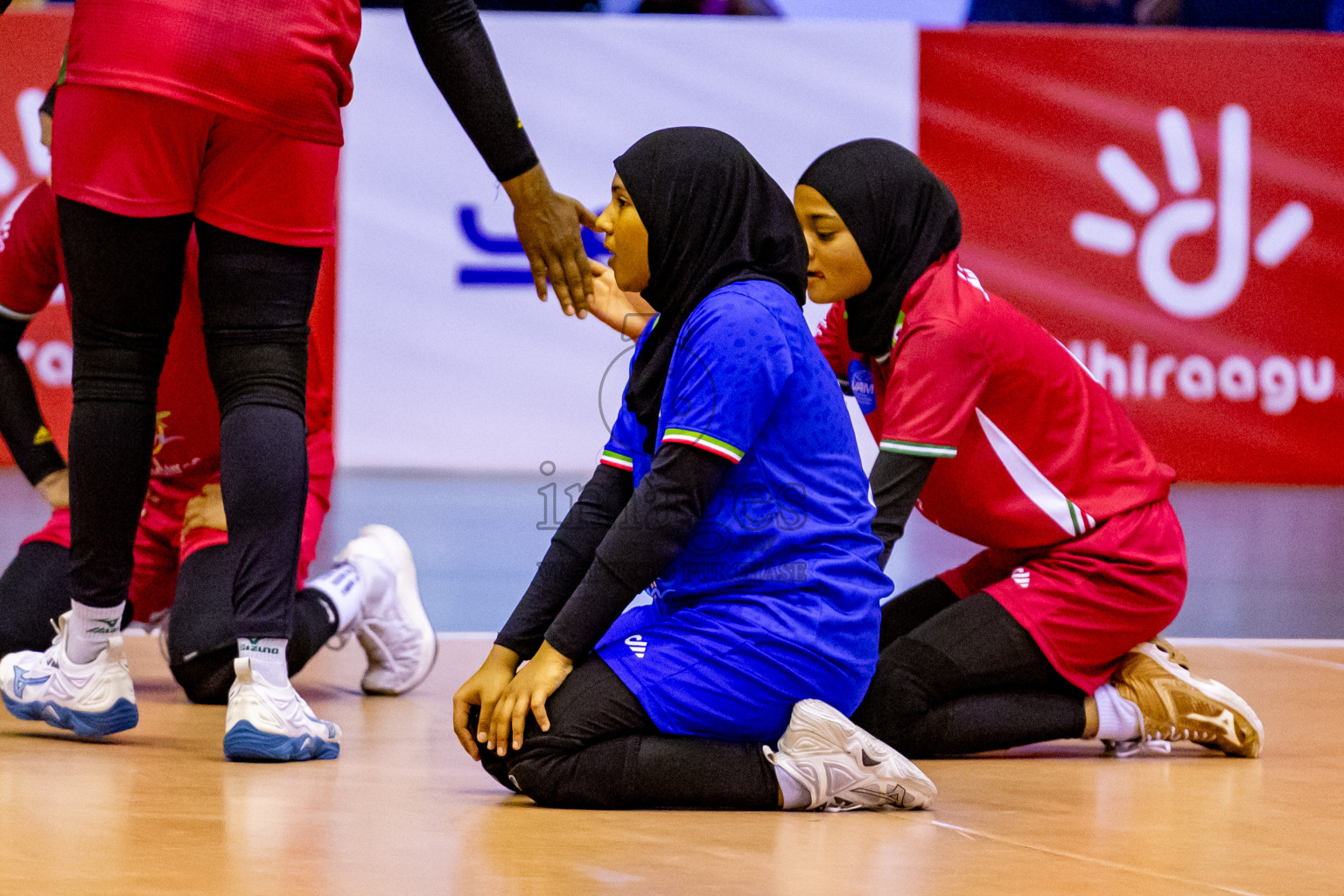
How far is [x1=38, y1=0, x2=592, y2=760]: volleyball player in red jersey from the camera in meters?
1.86

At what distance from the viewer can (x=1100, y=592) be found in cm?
223

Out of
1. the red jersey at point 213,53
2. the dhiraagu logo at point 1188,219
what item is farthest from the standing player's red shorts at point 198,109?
the dhiraagu logo at point 1188,219

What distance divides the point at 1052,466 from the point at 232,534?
115cm

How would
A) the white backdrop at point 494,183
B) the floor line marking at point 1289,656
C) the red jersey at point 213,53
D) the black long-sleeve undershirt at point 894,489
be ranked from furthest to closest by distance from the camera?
the white backdrop at point 494,183 → the floor line marking at point 1289,656 → the black long-sleeve undershirt at point 894,489 → the red jersey at point 213,53

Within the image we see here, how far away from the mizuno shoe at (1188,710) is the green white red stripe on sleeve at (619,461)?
2.73 ft

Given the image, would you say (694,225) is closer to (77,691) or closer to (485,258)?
(77,691)

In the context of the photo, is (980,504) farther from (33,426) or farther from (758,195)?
(33,426)

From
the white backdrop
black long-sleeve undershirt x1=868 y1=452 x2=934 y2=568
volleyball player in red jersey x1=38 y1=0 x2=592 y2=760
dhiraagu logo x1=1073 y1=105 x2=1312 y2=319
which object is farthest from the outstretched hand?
dhiraagu logo x1=1073 y1=105 x2=1312 y2=319

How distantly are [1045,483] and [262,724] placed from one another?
1131 millimetres

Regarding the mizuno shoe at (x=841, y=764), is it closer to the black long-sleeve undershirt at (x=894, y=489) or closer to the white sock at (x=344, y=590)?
the black long-sleeve undershirt at (x=894, y=489)

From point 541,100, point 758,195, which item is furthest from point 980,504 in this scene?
point 541,100

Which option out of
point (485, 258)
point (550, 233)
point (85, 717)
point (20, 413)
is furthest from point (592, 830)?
point (485, 258)

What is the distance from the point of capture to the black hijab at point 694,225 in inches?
70.1

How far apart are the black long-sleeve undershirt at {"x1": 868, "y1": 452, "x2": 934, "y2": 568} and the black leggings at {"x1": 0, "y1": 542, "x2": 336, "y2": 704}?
3.05 ft
